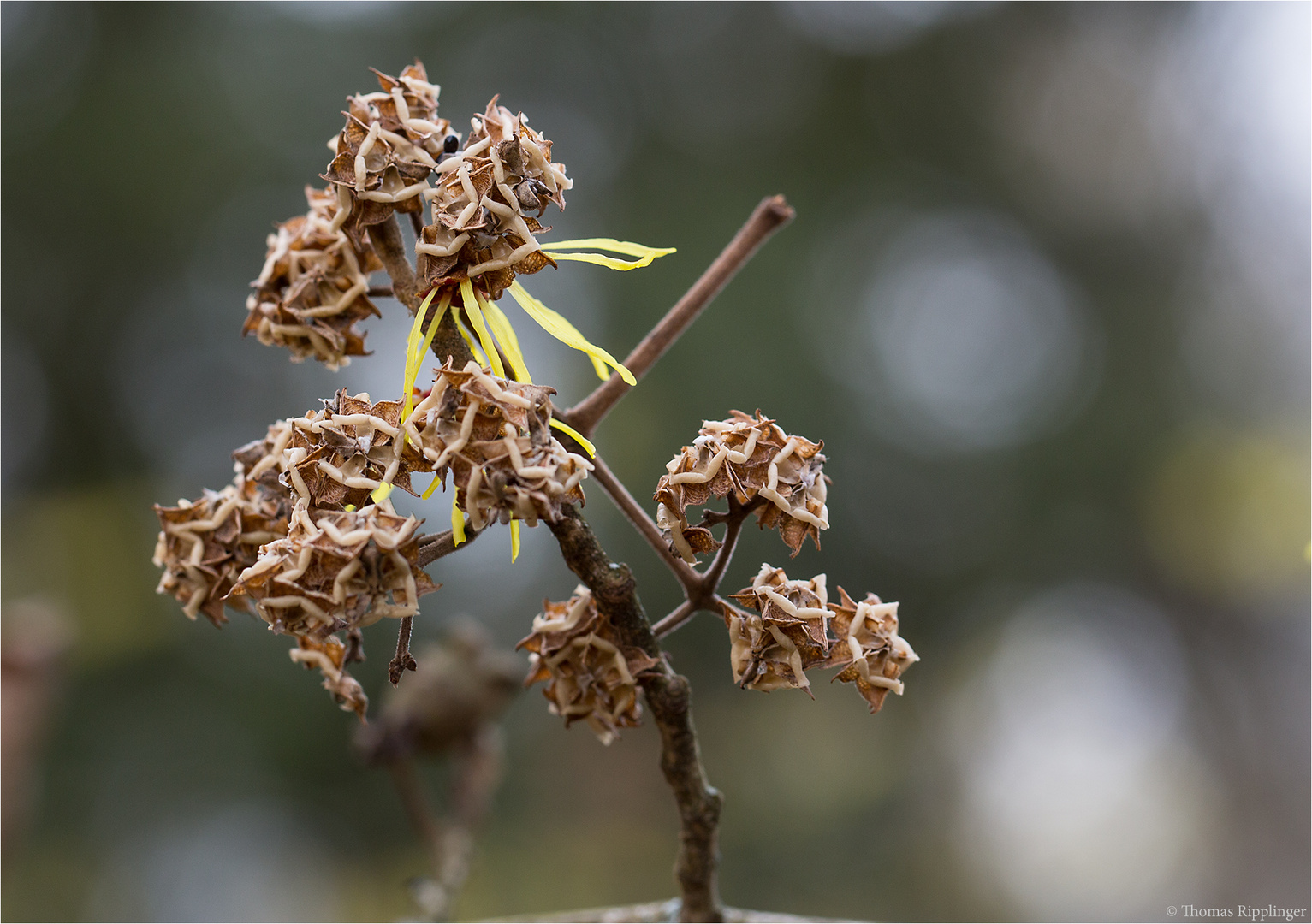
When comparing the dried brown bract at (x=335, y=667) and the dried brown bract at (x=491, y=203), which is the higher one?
the dried brown bract at (x=491, y=203)

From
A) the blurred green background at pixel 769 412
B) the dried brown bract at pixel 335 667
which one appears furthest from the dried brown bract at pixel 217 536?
the blurred green background at pixel 769 412

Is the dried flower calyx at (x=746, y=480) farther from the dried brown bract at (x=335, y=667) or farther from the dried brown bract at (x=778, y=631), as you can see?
the dried brown bract at (x=335, y=667)

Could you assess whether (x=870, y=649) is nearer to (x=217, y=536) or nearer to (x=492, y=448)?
(x=492, y=448)

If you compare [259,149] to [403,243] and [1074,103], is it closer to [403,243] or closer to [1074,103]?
[1074,103]

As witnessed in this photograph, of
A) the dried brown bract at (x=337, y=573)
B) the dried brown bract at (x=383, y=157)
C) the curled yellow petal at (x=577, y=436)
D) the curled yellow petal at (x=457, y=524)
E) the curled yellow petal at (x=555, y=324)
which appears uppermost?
the dried brown bract at (x=383, y=157)

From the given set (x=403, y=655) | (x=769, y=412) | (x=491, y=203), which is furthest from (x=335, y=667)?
(x=769, y=412)

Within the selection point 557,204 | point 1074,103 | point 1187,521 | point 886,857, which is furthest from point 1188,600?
point 557,204

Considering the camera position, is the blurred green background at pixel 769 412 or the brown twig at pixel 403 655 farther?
the blurred green background at pixel 769 412

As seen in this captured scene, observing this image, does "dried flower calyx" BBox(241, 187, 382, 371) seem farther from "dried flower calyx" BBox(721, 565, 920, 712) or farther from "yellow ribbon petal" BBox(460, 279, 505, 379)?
"dried flower calyx" BBox(721, 565, 920, 712)
